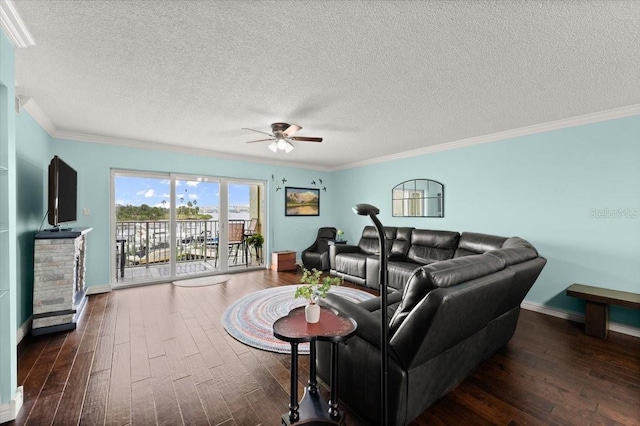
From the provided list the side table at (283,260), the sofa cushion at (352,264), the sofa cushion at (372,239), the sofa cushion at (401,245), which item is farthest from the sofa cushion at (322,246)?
the sofa cushion at (401,245)

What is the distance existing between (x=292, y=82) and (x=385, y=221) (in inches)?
157

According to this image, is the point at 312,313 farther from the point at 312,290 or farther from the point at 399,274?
the point at 399,274

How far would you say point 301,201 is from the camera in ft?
22.2

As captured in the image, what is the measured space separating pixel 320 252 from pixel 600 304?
4623mm

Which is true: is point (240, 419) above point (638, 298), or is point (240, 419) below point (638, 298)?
below

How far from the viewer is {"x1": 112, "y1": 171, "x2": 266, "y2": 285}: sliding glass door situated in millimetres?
5070

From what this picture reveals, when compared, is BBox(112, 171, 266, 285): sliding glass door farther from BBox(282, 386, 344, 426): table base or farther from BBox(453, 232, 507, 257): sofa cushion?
BBox(282, 386, 344, 426): table base

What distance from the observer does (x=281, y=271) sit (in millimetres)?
5891

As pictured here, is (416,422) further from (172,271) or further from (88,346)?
(172,271)

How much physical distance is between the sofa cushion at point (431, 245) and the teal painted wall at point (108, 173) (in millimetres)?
2996

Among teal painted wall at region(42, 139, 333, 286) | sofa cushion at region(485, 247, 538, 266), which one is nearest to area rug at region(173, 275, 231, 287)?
teal painted wall at region(42, 139, 333, 286)

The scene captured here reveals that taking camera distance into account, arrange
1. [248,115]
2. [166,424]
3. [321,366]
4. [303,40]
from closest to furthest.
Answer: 1. [166,424]
2. [303,40]
3. [321,366]
4. [248,115]

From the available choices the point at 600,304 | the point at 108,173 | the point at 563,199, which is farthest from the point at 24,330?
the point at 563,199

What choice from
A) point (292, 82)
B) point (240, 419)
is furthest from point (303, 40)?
point (240, 419)
